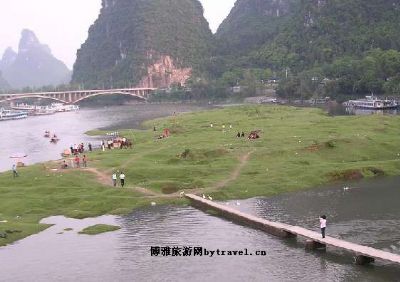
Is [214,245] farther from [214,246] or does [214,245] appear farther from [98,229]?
[98,229]

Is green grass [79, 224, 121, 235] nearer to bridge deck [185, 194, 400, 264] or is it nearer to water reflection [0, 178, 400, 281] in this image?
water reflection [0, 178, 400, 281]

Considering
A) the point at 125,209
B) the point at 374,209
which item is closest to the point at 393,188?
the point at 374,209

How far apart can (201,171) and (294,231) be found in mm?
20235

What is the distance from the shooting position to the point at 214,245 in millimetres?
36438

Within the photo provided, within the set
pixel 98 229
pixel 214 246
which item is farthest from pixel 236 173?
pixel 214 246

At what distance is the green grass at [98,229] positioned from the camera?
134ft

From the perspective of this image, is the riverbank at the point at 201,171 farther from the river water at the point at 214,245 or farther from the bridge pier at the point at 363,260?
the bridge pier at the point at 363,260

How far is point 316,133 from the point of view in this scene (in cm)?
7469

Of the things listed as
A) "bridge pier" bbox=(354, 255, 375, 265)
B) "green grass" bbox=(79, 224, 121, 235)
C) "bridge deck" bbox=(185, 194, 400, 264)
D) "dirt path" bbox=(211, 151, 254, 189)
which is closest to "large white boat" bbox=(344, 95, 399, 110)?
"dirt path" bbox=(211, 151, 254, 189)

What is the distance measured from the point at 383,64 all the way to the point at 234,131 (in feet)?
289

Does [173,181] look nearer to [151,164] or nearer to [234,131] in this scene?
[151,164]

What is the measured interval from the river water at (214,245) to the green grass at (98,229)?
0.63m

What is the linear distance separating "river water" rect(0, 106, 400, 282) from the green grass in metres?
0.63

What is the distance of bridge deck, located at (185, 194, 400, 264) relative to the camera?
31178 mm
